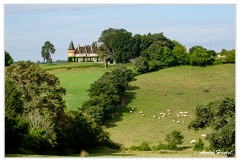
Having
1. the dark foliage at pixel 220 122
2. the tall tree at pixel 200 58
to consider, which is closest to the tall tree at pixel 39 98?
the dark foliage at pixel 220 122

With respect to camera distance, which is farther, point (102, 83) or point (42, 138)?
point (102, 83)

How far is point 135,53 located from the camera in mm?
110438

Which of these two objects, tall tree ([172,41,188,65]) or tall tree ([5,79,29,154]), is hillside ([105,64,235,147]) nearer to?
tall tree ([172,41,188,65])

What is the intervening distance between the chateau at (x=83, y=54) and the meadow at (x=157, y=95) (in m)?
12.2

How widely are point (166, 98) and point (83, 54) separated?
141 feet

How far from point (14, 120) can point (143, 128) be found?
3106cm

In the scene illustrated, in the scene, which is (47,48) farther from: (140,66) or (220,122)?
(220,122)

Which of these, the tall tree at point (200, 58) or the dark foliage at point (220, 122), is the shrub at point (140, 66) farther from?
the dark foliage at point (220, 122)

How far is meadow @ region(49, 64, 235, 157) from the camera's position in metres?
56.6

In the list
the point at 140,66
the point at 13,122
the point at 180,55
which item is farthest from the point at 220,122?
the point at 180,55

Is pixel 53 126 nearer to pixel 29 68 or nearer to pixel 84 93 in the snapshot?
pixel 29 68

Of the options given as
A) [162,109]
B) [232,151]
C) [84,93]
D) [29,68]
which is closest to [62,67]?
[84,93]

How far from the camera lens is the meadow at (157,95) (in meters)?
56.6

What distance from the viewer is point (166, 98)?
75.8m
